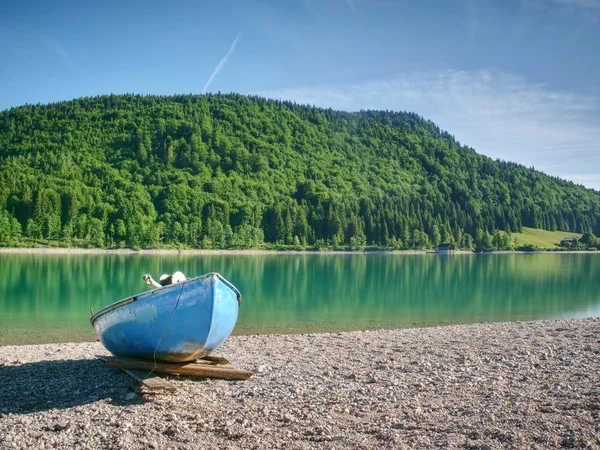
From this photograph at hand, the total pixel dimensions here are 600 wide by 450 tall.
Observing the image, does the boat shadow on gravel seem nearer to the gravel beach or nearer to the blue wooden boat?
the gravel beach

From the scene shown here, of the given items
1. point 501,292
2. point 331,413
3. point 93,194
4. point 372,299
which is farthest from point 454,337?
point 93,194

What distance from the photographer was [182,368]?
13422 millimetres

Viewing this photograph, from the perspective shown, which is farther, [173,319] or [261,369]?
[261,369]

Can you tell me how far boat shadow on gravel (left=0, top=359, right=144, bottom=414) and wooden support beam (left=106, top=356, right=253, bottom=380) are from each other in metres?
0.43

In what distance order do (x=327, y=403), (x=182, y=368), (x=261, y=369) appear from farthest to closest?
(x=261, y=369) → (x=182, y=368) → (x=327, y=403)

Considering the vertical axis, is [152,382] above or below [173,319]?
below

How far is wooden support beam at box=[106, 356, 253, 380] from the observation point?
1320 cm

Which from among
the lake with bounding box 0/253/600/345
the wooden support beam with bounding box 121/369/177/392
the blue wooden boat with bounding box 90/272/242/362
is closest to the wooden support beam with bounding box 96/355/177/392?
the wooden support beam with bounding box 121/369/177/392

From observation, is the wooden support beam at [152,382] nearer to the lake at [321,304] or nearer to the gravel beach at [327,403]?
the gravel beach at [327,403]

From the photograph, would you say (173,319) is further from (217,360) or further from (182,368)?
(217,360)

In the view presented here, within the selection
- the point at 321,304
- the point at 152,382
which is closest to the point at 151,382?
the point at 152,382

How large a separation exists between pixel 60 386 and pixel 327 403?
640 centimetres

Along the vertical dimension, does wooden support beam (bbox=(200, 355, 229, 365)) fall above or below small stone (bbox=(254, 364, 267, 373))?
above

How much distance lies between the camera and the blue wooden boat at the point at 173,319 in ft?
42.7
